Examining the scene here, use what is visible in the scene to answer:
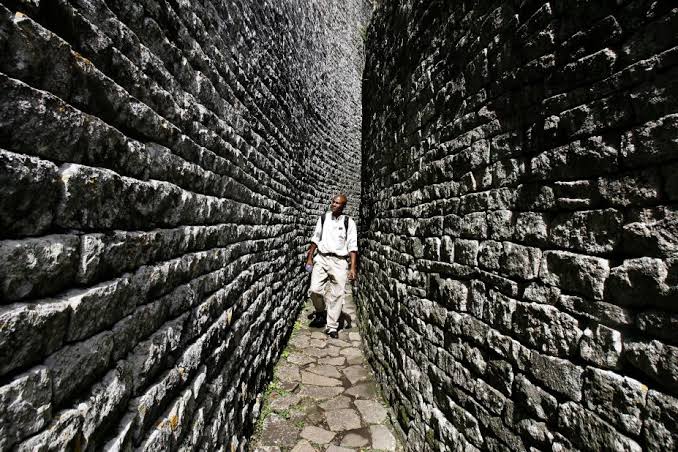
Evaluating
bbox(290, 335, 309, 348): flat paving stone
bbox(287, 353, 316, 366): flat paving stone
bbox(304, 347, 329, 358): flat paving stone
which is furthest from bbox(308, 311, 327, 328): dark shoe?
bbox(287, 353, 316, 366): flat paving stone

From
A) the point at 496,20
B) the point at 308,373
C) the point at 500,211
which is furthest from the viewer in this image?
the point at 308,373

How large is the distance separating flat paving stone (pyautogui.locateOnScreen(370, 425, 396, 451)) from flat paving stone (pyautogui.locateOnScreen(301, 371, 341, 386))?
2.67ft

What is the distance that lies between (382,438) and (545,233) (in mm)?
2392

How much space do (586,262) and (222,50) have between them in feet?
8.41

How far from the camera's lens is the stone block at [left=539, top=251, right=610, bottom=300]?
54.2 inches

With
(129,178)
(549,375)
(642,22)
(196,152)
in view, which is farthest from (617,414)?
(196,152)

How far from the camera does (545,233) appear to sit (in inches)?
65.1

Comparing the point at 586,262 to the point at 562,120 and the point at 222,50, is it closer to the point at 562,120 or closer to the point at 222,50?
the point at 562,120

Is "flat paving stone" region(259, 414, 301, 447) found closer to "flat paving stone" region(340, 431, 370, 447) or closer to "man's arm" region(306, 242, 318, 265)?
"flat paving stone" region(340, 431, 370, 447)

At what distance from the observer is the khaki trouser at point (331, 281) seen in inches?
205

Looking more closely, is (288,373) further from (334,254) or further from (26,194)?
(26,194)

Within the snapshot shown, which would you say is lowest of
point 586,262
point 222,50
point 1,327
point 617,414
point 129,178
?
point 617,414

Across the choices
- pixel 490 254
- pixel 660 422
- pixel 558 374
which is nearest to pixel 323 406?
pixel 490 254

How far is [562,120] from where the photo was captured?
158 centimetres
